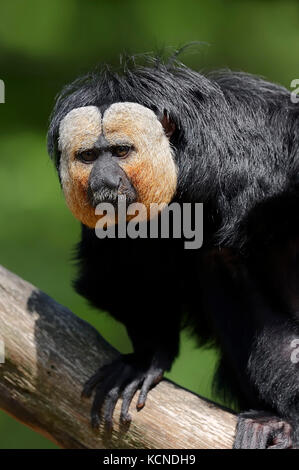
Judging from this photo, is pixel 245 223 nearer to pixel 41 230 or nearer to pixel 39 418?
pixel 39 418

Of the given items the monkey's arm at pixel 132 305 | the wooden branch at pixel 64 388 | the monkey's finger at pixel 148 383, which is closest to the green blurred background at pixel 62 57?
the monkey's arm at pixel 132 305

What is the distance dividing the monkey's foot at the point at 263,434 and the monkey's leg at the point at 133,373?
0.43 m

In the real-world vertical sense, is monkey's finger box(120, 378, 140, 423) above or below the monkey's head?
below

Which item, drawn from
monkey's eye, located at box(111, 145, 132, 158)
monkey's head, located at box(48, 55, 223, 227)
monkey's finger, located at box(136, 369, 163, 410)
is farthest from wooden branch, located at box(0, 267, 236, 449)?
monkey's eye, located at box(111, 145, 132, 158)

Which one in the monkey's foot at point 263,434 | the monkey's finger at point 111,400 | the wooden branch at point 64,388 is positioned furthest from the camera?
the monkey's finger at point 111,400

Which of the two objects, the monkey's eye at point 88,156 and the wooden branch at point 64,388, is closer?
the monkey's eye at point 88,156

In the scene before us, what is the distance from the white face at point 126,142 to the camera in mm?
2920

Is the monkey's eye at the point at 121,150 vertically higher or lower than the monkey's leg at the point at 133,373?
higher

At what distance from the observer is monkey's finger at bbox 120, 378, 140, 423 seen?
10.6 feet

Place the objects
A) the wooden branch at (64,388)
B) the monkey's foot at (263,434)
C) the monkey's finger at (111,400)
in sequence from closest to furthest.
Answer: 1. the monkey's foot at (263,434)
2. the wooden branch at (64,388)
3. the monkey's finger at (111,400)

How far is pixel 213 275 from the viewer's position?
3.26m

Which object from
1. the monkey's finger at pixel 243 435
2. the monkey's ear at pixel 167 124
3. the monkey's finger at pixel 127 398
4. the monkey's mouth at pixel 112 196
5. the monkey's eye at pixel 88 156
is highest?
Result: the monkey's ear at pixel 167 124

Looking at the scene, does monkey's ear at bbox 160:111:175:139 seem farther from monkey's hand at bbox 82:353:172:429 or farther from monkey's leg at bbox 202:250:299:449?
monkey's hand at bbox 82:353:172:429

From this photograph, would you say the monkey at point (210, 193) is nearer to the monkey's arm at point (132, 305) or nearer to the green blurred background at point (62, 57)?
the monkey's arm at point (132, 305)
